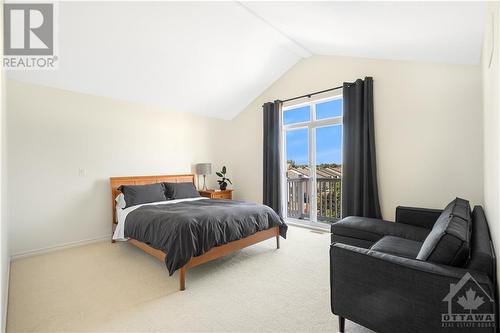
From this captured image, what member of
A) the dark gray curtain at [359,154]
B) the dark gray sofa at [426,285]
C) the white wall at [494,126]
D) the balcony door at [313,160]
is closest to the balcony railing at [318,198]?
the balcony door at [313,160]

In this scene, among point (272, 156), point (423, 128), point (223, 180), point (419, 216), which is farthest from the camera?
point (223, 180)

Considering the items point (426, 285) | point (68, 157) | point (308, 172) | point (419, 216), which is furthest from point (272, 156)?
point (426, 285)

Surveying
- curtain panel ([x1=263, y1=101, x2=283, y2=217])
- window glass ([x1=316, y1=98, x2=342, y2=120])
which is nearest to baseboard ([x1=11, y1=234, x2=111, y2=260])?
curtain panel ([x1=263, y1=101, x2=283, y2=217])

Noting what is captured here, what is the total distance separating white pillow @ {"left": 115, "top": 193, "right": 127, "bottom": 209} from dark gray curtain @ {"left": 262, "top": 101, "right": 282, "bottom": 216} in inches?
104

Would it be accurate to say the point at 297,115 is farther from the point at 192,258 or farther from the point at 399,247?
the point at 192,258

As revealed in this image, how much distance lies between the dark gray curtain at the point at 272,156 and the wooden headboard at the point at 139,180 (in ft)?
5.39

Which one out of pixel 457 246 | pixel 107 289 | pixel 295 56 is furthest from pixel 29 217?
pixel 295 56

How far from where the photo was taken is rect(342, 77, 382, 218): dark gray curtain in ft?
12.3

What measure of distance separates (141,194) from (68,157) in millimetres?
1184

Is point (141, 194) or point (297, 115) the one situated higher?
point (297, 115)

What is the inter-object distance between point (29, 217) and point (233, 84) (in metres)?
3.89

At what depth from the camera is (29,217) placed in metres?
3.38

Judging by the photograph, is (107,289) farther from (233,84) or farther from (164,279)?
(233,84)

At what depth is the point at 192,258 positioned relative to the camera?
8.30 feet
